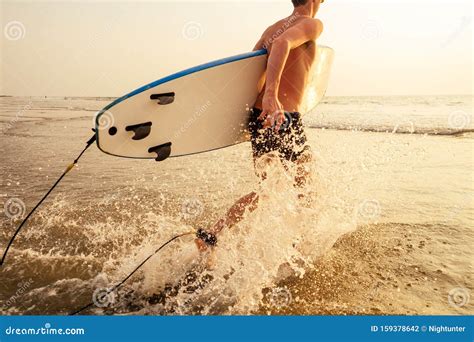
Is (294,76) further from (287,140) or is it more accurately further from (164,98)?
(164,98)

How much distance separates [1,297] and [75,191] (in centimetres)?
202

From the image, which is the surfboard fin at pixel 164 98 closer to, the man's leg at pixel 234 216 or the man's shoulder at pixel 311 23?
the man's leg at pixel 234 216

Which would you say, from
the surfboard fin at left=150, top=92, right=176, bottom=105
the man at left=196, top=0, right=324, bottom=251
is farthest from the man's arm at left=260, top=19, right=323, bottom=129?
the surfboard fin at left=150, top=92, right=176, bottom=105

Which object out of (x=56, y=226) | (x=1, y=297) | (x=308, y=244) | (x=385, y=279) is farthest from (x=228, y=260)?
(x=56, y=226)

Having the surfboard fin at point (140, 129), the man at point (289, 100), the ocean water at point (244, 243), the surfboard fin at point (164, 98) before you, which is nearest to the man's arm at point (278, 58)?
the man at point (289, 100)

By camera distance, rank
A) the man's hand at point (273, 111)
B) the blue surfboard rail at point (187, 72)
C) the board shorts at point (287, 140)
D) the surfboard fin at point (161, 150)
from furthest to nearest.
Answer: the surfboard fin at point (161, 150), the blue surfboard rail at point (187, 72), the board shorts at point (287, 140), the man's hand at point (273, 111)

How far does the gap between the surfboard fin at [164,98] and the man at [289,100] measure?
2.45 feet

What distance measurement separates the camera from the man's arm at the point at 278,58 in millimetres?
2449

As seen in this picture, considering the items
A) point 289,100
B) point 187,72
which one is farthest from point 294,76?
point 187,72

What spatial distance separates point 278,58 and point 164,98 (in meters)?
0.97

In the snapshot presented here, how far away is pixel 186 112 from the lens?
10.5 ft

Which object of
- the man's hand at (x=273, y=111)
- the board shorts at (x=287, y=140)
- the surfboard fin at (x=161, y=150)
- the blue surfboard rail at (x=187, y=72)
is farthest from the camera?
the surfboard fin at (x=161, y=150)

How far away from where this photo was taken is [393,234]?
3275mm

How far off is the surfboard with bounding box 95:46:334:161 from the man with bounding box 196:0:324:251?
0.38 metres
